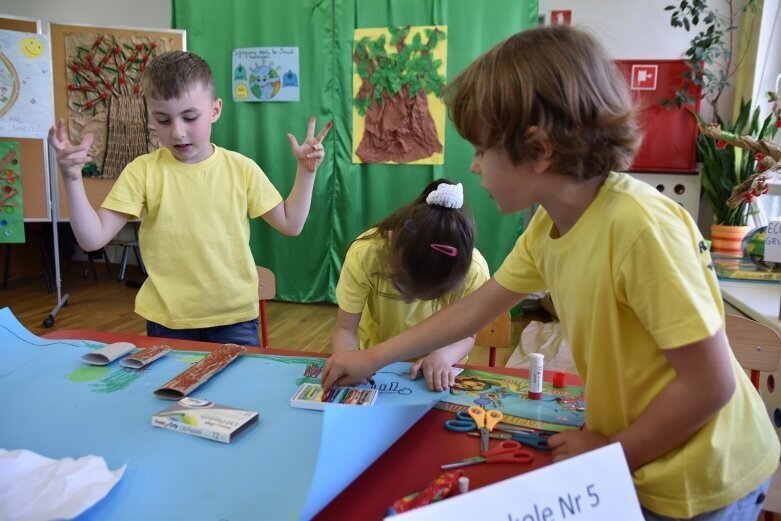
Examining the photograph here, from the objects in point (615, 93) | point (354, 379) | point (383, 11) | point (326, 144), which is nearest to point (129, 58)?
point (326, 144)

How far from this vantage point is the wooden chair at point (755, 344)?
1118mm

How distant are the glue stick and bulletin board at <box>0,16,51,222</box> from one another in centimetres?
353

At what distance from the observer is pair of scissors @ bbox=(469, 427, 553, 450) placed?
32.3 inches

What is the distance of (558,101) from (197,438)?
675mm

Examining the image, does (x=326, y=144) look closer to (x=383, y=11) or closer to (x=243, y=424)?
(x=383, y=11)

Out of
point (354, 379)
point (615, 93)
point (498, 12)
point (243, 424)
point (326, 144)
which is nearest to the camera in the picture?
point (615, 93)

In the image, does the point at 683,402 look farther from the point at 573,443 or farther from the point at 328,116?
the point at 328,116

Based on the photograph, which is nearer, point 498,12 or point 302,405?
point 302,405

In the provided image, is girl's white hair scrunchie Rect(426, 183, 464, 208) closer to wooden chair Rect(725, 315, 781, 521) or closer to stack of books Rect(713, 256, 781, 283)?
wooden chair Rect(725, 315, 781, 521)

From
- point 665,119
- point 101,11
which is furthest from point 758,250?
point 101,11

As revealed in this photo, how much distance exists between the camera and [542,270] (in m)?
0.88

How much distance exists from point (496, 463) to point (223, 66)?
3.75m

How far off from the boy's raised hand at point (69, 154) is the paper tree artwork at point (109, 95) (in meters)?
2.64

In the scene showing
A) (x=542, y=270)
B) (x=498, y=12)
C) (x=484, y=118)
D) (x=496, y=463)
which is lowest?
(x=496, y=463)
